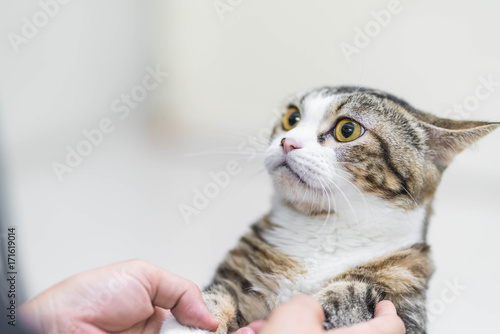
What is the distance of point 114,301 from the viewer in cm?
72

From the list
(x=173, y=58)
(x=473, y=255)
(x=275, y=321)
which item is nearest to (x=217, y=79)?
(x=173, y=58)

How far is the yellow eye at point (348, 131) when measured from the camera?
33.6 inches

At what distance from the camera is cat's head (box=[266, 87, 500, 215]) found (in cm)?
82

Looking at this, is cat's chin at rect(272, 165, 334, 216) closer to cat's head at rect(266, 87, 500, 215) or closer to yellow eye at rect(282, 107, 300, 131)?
cat's head at rect(266, 87, 500, 215)

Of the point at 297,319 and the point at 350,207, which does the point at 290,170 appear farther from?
the point at 297,319

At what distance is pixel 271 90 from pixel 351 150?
102cm

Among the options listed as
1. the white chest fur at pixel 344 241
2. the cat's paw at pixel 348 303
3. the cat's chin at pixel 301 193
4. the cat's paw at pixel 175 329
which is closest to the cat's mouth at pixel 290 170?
the cat's chin at pixel 301 193

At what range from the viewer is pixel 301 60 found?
1663mm

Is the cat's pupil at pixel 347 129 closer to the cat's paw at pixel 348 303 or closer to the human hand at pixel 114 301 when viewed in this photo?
the cat's paw at pixel 348 303

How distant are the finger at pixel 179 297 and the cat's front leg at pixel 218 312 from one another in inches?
0.6

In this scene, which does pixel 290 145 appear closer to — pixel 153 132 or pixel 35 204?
pixel 35 204

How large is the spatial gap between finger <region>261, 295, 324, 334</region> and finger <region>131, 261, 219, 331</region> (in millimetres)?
169

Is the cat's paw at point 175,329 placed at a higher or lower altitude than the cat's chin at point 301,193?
lower

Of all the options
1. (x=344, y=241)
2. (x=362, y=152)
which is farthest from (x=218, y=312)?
(x=362, y=152)
